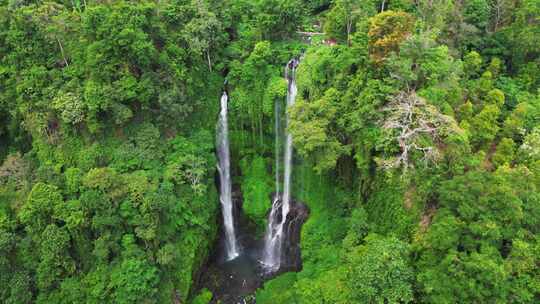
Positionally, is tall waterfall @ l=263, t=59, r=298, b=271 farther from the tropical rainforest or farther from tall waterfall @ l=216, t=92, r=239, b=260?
tall waterfall @ l=216, t=92, r=239, b=260

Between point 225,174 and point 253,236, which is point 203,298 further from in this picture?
point 225,174

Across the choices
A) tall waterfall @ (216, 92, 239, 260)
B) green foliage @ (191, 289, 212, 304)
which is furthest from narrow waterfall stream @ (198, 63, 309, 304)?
green foliage @ (191, 289, 212, 304)

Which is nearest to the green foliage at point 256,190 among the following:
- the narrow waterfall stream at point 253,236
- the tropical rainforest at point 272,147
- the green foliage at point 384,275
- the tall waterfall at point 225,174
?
the tropical rainforest at point 272,147

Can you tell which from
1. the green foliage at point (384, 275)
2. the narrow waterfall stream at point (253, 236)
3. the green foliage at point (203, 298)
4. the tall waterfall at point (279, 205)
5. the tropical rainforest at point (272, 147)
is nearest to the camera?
the green foliage at point (384, 275)

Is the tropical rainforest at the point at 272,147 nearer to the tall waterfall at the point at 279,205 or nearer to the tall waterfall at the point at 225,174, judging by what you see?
the tall waterfall at the point at 225,174

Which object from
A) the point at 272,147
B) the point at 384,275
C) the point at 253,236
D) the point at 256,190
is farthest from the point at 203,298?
the point at 384,275
